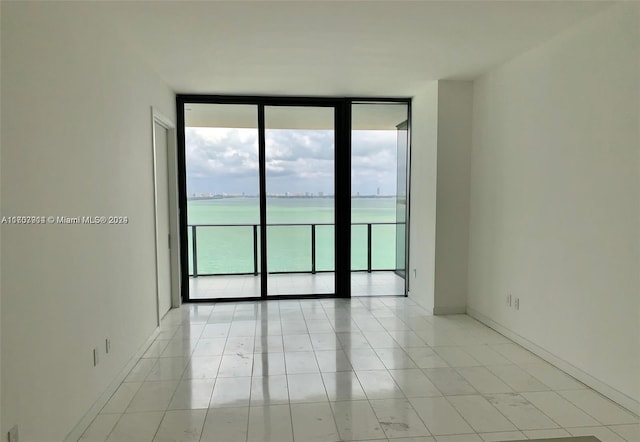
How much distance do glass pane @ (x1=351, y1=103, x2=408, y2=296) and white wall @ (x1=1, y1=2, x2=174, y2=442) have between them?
308 centimetres

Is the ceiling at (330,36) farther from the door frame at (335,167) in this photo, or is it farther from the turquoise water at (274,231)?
the turquoise water at (274,231)

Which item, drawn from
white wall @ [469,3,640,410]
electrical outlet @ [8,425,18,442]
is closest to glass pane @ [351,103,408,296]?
white wall @ [469,3,640,410]

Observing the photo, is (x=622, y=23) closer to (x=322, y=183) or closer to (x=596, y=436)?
(x=596, y=436)

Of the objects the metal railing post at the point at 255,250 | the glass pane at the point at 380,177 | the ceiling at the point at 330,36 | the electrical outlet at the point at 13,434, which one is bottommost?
the electrical outlet at the point at 13,434

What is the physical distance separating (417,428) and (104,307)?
226 cm

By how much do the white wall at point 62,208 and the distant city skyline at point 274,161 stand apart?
1816 millimetres

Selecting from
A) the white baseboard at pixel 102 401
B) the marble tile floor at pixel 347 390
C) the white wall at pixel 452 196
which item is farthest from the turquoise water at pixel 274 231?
the white baseboard at pixel 102 401

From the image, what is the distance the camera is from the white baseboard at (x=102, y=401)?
7.59 feet

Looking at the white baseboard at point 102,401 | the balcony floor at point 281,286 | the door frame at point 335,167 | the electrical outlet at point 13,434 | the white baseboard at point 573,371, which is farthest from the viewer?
the balcony floor at point 281,286

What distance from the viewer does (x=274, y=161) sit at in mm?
5410

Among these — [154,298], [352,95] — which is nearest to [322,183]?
[352,95]

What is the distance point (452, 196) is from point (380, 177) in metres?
1.30

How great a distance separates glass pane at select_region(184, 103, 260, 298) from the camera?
5.33 metres

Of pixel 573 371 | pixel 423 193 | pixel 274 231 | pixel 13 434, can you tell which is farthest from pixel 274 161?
pixel 13 434
